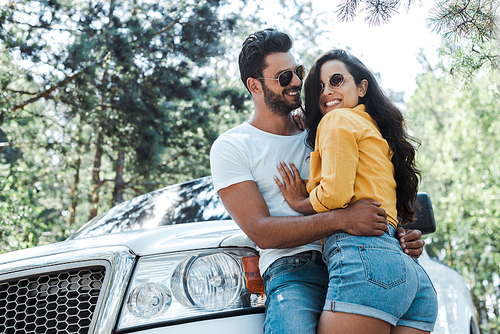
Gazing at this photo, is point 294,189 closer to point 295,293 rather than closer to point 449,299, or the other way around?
point 295,293

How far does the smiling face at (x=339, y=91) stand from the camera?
2.18 metres

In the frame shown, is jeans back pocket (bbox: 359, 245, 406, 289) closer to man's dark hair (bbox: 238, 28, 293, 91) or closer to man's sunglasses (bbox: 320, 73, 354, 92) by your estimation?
man's sunglasses (bbox: 320, 73, 354, 92)

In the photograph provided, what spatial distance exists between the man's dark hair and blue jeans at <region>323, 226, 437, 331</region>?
1240 mm

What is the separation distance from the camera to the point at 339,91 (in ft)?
7.14

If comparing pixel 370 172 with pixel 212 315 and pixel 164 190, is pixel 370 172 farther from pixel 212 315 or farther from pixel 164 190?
pixel 164 190

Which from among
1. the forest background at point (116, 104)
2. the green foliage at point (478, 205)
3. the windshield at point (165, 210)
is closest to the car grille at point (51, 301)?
the windshield at point (165, 210)

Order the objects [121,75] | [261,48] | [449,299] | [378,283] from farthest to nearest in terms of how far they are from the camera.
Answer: [121,75]
[449,299]
[261,48]
[378,283]

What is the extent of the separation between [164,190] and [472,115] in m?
16.4

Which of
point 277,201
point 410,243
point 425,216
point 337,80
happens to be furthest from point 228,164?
point 425,216

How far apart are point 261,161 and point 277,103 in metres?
0.48

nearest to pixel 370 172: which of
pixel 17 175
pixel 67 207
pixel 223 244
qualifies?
pixel 223 244

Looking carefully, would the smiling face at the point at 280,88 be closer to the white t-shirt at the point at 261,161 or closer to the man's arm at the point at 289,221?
the white t-shirt at the point at 261,161

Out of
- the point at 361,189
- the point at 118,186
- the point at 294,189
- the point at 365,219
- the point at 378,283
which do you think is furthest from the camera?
the point at 118,186

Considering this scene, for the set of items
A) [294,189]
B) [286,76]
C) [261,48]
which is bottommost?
[294,189]
